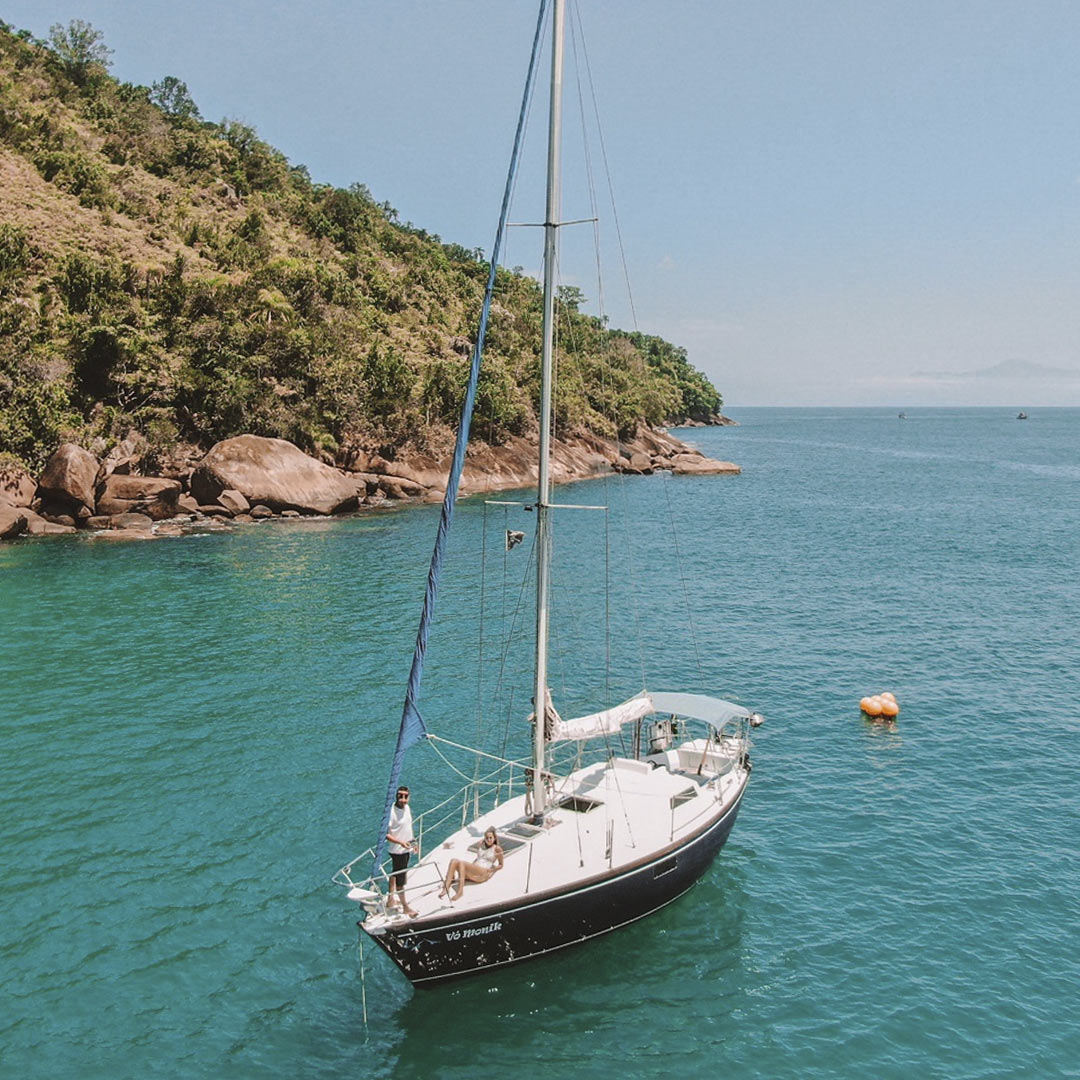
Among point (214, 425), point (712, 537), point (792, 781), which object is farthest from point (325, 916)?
point (214, 425)

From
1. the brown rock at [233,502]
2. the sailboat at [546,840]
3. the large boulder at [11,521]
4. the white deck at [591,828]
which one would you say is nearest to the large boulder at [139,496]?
the brown rock at [233,502]

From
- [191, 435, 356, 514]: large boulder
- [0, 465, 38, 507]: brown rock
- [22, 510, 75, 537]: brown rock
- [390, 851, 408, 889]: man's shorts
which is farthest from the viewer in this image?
[191, 435, 356, 514]: large boulder

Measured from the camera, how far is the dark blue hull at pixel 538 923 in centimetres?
1758

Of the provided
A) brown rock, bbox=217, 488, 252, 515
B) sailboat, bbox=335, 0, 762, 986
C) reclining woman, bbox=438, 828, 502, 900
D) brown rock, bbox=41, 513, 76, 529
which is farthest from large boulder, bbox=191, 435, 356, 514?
reclining woman, bbox=438, 828, 502, 900

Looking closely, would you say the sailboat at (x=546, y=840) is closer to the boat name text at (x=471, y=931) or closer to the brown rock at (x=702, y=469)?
the boat name text at (x=471, y=931)

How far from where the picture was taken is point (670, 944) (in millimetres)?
20531

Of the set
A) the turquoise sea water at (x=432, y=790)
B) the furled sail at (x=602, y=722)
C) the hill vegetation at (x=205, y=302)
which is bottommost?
the turquoise sea water at (x=432, y=790)

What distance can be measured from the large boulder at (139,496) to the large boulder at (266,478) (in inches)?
100

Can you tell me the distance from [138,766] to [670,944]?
17.3 metres

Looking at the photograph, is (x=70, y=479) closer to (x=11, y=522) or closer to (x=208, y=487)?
(x=11, y=522)

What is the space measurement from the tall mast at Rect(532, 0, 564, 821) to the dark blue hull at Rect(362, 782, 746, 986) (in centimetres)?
242

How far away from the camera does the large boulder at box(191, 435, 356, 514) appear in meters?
72.6

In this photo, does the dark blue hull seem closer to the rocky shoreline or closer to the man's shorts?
the man's shorts

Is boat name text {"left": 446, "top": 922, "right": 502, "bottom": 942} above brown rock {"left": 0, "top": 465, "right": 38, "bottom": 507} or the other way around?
the other way around
